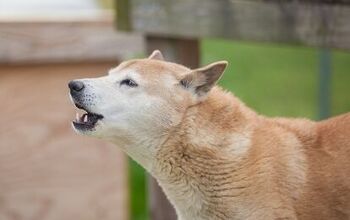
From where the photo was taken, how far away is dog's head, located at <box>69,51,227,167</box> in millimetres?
5941

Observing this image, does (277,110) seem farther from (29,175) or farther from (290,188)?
(290,188)

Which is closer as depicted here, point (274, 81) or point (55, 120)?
point (55, 120)

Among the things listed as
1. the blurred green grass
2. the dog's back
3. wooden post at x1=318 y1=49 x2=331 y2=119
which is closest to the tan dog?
the dog's back

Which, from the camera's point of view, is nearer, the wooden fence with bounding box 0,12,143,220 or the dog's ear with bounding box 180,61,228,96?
the dog's ear with bounding box 180,61,228,96

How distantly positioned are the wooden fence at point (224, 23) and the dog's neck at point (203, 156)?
0.78 m

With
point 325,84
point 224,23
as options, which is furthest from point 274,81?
point 224,23

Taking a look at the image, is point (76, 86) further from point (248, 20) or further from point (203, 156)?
point (248, 20)

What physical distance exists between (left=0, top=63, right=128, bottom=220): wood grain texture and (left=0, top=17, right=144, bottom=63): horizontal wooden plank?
9 cm

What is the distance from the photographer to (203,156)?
Result: 5.98m

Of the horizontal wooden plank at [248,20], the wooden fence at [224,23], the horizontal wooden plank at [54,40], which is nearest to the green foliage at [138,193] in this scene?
the horizontal wooden plank at [54,40]

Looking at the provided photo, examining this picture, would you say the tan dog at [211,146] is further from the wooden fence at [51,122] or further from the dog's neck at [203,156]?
the wooden fence at [51,122]

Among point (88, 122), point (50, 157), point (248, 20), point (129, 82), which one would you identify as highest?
point (248, 20)

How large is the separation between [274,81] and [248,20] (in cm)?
462

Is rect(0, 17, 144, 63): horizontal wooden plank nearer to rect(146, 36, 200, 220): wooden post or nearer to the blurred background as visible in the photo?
the blurred background
